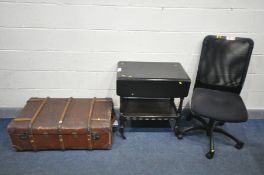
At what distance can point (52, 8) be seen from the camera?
6.37 feet

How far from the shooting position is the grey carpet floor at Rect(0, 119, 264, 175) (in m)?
1.82

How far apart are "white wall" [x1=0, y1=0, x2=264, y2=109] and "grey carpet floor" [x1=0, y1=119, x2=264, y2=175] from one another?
651mm

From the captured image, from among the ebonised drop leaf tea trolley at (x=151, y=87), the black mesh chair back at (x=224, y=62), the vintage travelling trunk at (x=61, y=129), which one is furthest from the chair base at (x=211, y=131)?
the vintage travelling trunk at (x=61, y=129)

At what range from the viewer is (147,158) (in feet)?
6.40

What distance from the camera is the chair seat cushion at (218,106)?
1.79 metres

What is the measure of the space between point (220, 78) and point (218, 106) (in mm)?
319

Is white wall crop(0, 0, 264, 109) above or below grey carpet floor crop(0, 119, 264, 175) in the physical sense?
above

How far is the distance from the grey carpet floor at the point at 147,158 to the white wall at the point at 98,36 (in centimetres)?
65

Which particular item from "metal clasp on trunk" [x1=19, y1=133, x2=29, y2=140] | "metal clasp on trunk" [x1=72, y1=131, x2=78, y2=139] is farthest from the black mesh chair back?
"metal clasp on trunk" [x1=19, y1=133, x2=29, y2=140]

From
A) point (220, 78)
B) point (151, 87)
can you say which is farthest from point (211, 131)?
point (151, 87)

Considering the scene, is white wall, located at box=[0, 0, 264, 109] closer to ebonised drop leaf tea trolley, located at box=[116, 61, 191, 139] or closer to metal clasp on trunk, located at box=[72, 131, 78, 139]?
ebonised drop leaf tea trolley, located at box=[116, 61, 191, 139]

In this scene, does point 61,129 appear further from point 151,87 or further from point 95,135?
point 151,87

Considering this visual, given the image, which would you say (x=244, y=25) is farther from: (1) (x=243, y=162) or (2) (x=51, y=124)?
(2) (x=51, y=124)

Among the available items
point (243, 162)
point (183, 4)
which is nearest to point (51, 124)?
point (183, 4)
